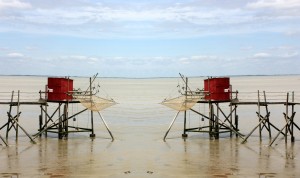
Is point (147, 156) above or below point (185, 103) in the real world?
Answer: below

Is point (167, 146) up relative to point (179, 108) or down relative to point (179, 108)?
down

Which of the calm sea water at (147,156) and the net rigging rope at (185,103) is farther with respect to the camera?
the net rigging rope at (185,103)

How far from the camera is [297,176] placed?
18.5m

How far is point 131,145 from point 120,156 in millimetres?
3587

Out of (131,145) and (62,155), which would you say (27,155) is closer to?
(62,155)

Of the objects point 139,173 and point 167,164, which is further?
point 167,164

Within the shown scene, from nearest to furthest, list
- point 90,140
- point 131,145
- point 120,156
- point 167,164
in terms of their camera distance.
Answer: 1. point 167,164
2. point 120,156
3. point 131,145
4. point 90,140

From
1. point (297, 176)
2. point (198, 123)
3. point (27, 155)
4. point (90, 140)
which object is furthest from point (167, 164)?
point (198, 123)

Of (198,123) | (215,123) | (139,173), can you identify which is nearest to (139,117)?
(198,123)

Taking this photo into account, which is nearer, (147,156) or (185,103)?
(147,156)

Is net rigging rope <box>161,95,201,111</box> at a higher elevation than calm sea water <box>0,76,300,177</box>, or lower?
higher

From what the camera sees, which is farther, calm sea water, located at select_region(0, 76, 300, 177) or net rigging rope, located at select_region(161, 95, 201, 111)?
net rigging rope, located at select_region(161, 95, 201, 111)

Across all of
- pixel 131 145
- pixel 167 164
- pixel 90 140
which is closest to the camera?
pixel 167 164

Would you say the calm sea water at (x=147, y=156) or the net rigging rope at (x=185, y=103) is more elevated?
the net rigging rope at (x=185, y=103)
